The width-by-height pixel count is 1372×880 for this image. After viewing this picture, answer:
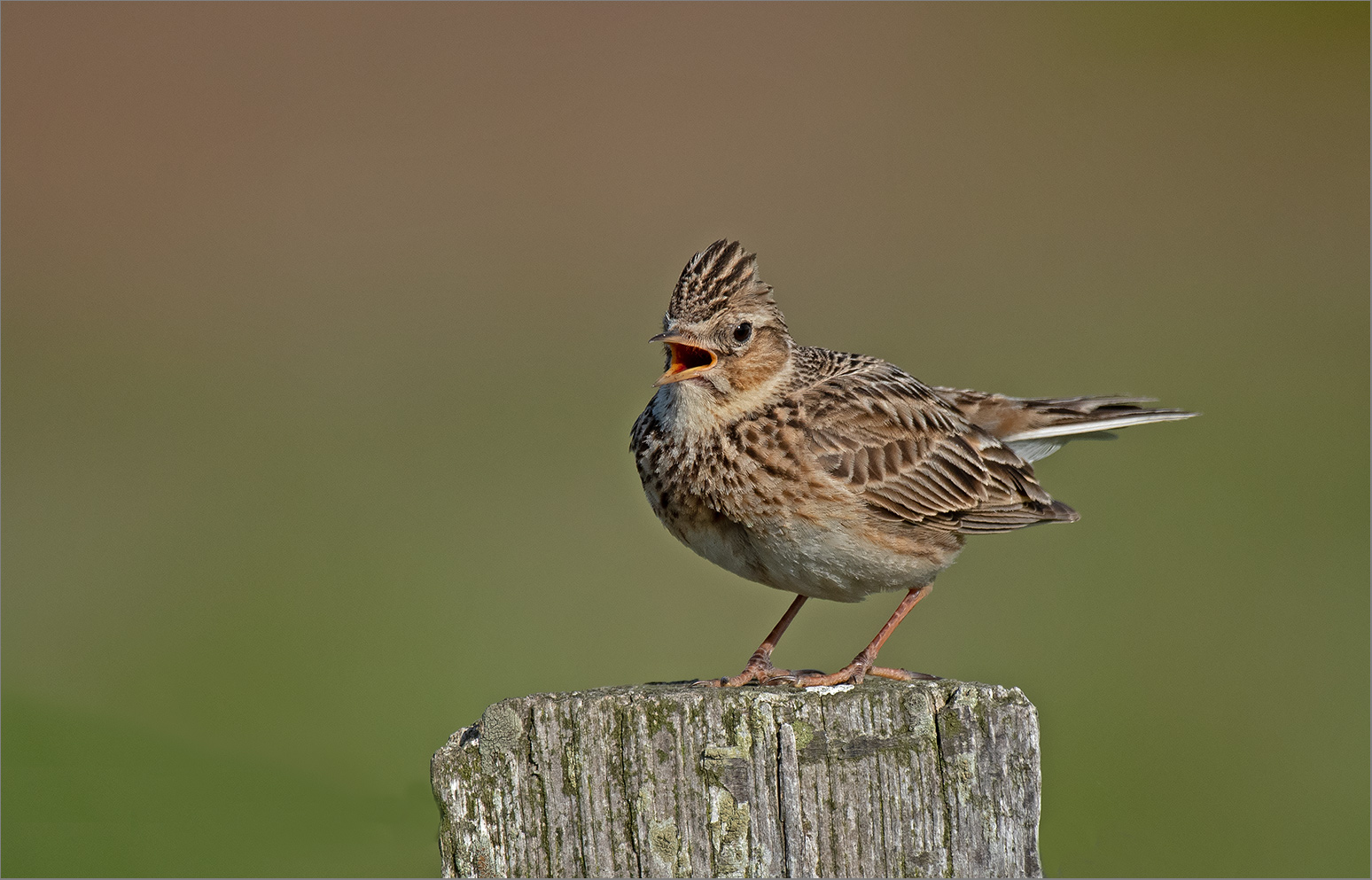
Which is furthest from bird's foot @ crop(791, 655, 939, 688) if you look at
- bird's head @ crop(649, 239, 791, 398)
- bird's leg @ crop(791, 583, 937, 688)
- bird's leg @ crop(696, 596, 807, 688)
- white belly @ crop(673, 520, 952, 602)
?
bird's head @ crop(649, 239, 791, 398)

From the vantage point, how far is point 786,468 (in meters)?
6.29

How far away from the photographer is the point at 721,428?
253 inches

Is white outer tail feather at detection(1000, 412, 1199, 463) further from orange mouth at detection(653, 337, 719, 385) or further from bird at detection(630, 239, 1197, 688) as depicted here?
orange mouth at detection(653, 337, 719, 385)

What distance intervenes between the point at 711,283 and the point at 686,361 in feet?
1.37

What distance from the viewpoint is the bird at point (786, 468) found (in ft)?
20.5

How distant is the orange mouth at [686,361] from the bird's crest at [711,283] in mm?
147

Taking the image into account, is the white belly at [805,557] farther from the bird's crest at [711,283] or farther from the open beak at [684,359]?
the bird's crest at [711,283]

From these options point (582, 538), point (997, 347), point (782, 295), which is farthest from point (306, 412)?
point (997, 347)

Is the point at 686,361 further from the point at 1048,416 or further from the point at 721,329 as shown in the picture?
the point at 1048,416

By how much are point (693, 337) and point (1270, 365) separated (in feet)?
44.1

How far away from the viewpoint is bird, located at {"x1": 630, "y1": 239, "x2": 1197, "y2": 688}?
6250mm

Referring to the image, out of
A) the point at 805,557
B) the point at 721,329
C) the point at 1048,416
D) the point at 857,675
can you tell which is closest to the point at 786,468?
the point at 805,557

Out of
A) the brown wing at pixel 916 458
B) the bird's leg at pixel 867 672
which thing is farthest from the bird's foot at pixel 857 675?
the brown wing at pixel 916 458

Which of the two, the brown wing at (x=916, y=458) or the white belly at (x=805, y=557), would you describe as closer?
the white belly at (x=805, y=557)
